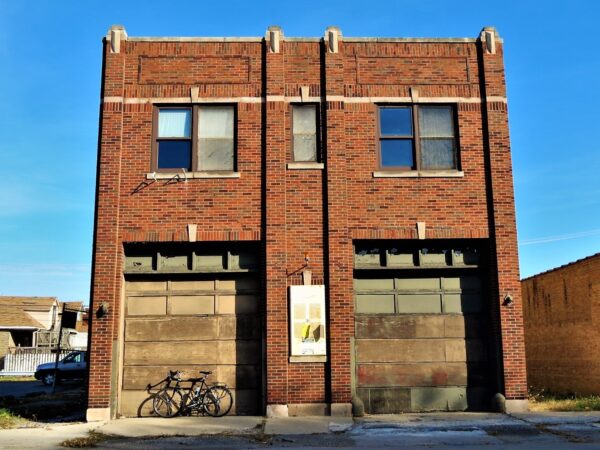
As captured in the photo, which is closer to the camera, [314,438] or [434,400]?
[314,438]

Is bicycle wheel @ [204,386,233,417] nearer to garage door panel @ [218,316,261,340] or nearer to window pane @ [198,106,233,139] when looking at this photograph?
garage door panel @ [218,316,261,340]

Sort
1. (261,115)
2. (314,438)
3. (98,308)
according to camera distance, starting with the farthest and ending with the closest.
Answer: (261,115), (98,308), (314,438)

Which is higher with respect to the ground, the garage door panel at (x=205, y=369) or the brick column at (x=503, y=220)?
the brick column at (x=503, y=220)

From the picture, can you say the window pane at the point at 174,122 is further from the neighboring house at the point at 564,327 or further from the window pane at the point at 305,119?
the neighboring house at the point at 564,327

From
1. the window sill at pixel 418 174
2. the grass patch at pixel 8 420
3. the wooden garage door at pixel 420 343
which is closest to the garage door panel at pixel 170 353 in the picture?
the grass patch at pixel 8 420

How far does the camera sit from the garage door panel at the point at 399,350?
14.1 meters

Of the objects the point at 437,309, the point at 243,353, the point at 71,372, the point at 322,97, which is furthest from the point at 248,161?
the point at 71,372

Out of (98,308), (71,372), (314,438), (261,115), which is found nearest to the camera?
(314,438)

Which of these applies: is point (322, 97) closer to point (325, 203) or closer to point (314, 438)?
point (325, 203)

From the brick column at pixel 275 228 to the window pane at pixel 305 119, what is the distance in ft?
1.27

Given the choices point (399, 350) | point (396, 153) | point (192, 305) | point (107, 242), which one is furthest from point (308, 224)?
point (107, 242)

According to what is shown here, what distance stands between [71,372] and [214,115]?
63.7 ft

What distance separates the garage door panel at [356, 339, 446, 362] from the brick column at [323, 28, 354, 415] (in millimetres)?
649

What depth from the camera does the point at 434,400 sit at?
46.0 ft
